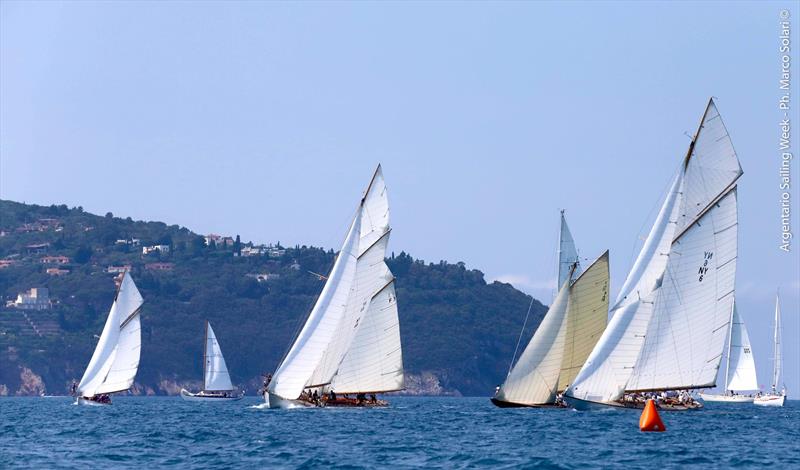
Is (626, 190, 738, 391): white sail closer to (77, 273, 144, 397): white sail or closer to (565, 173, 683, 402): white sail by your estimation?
(565, 173, 683, 402): white sail

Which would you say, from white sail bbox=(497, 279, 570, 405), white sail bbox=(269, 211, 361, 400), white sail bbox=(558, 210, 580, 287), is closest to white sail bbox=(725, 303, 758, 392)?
white sail bbox=(558, 210, 580, 287)

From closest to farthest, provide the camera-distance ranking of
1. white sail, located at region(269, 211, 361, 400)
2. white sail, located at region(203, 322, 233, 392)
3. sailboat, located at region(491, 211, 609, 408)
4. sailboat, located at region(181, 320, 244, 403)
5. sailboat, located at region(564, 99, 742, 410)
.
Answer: sailboat, located at region(564, 99, 742, 410), white sail, located at region(269, 211, 361, 400), sailboat, located at region(491, 211, 609, 408), sailboat, located at region(181, 320, 244, 403), white sail, located at region(203, 322, 233, 392)

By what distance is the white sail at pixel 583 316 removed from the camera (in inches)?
3935

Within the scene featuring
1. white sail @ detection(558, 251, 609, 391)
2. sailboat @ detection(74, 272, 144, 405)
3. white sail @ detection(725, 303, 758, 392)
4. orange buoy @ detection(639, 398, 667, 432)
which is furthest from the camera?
white sail @ detection(725, 303, 758, 392)

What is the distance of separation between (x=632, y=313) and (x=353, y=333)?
22543mm

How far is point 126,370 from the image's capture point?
14175cm

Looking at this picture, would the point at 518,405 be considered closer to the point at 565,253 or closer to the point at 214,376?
the point at 565,253

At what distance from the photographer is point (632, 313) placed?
8475 cm

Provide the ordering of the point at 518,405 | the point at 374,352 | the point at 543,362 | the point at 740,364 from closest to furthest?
the point at 543,362
the point at 518,405
the point at 374,352
the point at 740,364

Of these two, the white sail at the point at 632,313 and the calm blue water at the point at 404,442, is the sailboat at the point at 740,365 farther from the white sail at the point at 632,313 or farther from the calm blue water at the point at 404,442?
the white sail at the point at 632,313

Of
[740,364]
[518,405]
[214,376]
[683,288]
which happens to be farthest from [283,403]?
[214,376]

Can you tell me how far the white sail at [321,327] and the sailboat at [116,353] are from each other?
42.3 metres

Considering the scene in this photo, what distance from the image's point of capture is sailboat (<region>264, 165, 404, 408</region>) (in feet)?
319

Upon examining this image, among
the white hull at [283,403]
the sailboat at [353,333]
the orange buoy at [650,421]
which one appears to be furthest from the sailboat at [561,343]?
the orange buoy at [650,421]
